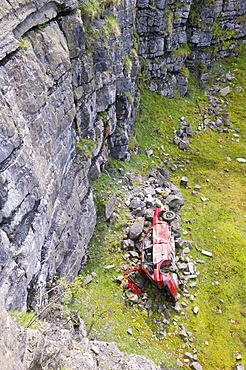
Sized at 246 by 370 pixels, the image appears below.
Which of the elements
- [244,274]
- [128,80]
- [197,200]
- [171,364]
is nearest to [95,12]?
[128,80]

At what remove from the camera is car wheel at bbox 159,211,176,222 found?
15.5 metres

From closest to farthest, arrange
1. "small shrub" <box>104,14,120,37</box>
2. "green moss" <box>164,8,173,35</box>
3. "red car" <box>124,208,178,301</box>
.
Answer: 1. "red car" <box>124,208,178,301</box>
2. "small shrub" <box>104,14,120,37</box>
3. "green moss" <box>164,8,173,35</box>

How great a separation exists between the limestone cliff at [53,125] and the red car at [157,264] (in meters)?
2.57

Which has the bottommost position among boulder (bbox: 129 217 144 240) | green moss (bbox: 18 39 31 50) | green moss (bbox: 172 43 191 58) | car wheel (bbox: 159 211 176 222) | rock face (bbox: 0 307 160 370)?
car wheel (bbox: 159 211 176 222)

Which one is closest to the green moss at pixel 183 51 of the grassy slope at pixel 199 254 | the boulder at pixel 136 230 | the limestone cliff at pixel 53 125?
the grassy slope at pixel 199 254

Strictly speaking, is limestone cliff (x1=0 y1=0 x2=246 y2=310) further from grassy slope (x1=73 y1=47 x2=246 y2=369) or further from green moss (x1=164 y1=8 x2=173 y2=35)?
green moss (x1=164 y1=8 x2=173 y2=35)

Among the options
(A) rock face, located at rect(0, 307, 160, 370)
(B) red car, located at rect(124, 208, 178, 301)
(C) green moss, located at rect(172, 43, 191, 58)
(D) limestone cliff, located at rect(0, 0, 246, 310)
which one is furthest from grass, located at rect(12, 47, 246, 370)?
(C) green moss, located at rect(172, 43, 191, 58)

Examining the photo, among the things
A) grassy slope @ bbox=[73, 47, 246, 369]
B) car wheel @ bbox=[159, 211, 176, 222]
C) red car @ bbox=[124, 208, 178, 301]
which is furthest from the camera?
car wheel @ bbox=[159, 211, 176, 222]

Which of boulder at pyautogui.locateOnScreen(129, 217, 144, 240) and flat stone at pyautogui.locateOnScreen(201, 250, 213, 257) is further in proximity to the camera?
flat stone at pyautogui.locateOnScreen(201, 250, 213, 257)

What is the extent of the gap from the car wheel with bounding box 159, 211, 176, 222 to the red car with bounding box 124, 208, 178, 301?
37.1 inches

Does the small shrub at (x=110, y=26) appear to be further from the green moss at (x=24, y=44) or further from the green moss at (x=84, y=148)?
the green moss at (x=24, y=44)

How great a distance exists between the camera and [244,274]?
45.0 feet

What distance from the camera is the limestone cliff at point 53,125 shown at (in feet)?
22.7

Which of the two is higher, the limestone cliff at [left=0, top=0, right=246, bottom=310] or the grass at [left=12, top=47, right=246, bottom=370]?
the limestone cliff at [left=0, top=0, right=246, bottom=310]
